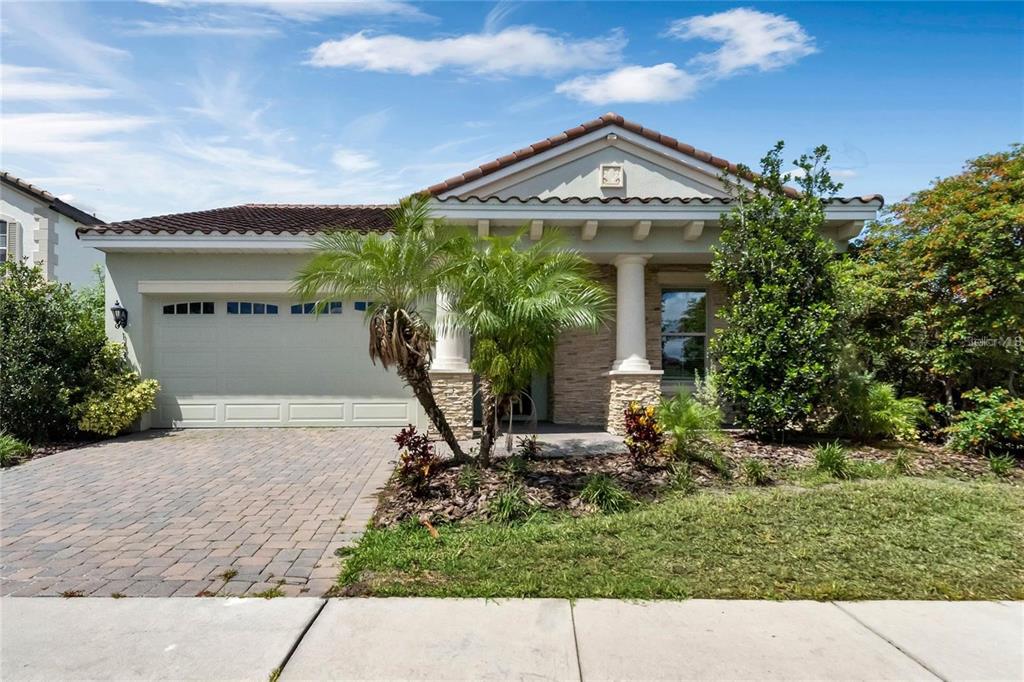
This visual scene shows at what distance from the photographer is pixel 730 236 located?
8508 mm

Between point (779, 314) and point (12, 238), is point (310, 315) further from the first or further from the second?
point (12, 238)

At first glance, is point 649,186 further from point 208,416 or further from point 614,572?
point 208,416

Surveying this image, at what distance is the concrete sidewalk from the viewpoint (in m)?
2.94

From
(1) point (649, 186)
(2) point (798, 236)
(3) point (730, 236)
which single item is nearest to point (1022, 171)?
(2) point (798, 236)

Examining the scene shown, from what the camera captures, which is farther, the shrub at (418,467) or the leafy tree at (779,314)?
the leafy tree at (779,314)

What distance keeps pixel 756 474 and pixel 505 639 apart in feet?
14.5

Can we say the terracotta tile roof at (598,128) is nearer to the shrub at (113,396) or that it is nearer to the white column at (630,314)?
the white column at (630,314)

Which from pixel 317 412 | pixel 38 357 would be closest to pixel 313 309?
pixel 317 412

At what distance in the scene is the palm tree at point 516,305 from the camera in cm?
562

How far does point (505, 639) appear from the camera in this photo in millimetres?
3229

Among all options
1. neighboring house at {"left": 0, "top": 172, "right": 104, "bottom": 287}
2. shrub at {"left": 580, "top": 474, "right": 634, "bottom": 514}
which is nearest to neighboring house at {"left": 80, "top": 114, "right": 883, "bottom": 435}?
shrub at {"left": 580, "top": 474, "right": 634, "bottom": 514}

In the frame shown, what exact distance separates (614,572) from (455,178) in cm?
779

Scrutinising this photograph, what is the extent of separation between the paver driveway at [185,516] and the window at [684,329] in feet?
20.0

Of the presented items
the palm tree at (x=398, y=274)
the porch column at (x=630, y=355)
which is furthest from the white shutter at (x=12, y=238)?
the porch column at (x=630, y=355)
